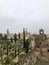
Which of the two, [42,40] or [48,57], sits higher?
[42,40]

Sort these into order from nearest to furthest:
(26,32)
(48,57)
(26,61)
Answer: (26,61)
(48,57)
(26,32)

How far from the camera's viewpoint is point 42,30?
2922cm

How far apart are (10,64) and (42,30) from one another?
1529cm

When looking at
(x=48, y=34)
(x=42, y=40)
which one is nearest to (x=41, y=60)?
(x=42, y=40)

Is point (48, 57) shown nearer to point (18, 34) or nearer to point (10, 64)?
point (10, 64)

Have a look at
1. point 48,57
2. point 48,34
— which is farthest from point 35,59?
point 48,34

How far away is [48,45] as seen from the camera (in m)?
22.1

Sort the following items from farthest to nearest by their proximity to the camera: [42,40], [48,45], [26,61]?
[42,40], [48,45], [26,61]

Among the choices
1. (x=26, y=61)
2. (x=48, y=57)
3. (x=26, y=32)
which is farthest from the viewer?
(x=26, y=32)

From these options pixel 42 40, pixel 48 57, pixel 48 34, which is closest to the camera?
pixel 48 57

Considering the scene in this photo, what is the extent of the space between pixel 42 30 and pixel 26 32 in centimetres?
436

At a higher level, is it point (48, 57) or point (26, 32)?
point (26, 32)

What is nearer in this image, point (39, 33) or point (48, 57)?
point (48, 57)

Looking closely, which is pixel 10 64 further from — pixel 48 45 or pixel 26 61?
pixel 48 45
